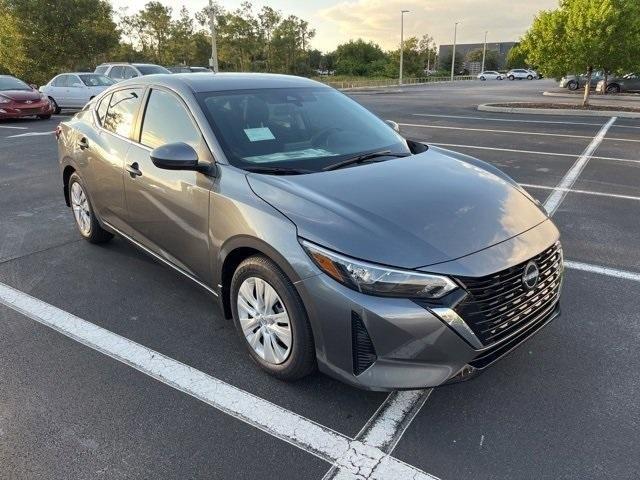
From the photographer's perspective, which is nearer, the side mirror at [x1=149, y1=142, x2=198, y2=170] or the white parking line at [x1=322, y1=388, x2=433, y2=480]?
the white parking line at [x1=322, y1=388, x2=433, y2=480]

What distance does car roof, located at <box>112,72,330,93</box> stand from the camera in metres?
3.61

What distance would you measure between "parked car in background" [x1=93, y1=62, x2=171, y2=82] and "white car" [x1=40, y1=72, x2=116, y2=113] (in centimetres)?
81

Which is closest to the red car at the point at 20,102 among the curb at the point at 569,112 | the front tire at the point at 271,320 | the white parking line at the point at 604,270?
the curb at the point at 569,112

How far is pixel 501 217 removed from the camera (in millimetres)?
2799

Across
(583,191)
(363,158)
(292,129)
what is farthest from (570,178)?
(292,129)

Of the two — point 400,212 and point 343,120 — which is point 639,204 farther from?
point 400,212

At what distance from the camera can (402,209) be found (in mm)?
2691

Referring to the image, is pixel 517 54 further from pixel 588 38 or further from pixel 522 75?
pixel 522 75

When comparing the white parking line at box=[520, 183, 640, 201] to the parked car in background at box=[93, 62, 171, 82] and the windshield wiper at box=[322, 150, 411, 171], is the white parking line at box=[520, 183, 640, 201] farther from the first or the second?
the parked car in background at box=[93, 62, 171, 82]

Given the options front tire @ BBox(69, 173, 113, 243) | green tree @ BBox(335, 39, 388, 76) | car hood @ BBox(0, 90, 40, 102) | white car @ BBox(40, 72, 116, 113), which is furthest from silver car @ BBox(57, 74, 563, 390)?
green tree @ BBox(335, 39, 388, 76)

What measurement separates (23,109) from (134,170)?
579 inches

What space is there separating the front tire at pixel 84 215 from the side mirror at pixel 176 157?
209 cm

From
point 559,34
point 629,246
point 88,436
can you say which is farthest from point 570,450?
point 559,34

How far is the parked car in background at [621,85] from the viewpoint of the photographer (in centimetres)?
2905
